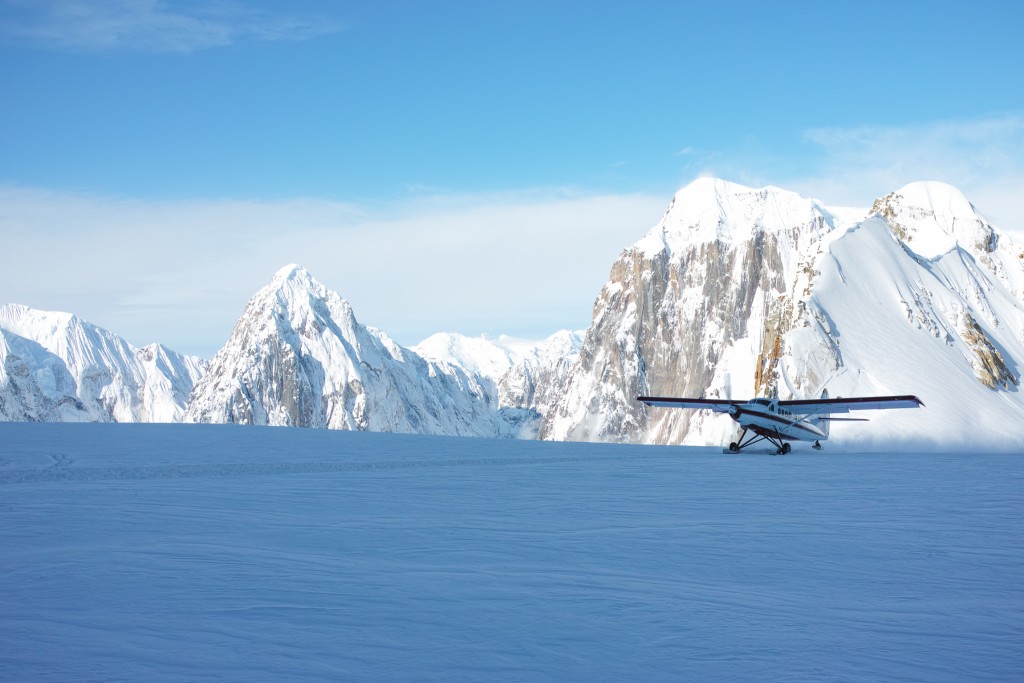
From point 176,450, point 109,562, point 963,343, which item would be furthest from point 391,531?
point 963,343

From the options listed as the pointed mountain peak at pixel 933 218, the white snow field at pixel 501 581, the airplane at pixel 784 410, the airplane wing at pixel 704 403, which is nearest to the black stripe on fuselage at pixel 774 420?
the airplane at pixel 784 410

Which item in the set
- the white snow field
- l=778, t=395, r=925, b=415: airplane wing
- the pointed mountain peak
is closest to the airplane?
l=778, t=395, r=925, b=415: airplane wing

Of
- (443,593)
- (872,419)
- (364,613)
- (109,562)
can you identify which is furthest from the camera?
(872,419)

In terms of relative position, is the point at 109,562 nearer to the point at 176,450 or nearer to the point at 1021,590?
the point at 1021,590

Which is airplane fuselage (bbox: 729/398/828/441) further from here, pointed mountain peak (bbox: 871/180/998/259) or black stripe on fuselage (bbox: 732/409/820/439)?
pointed mountain peak (bbox: 871/180/998/259)

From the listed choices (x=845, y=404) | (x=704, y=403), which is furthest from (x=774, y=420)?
(x=845, y=404)

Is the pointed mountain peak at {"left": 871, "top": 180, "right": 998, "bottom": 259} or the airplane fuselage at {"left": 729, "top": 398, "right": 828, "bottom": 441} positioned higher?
the pointed mountain peak at {"left": 871, "top": 180, "right": 998, "bottom": 259}

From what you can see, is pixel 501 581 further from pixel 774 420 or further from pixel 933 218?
pixel 933 218
